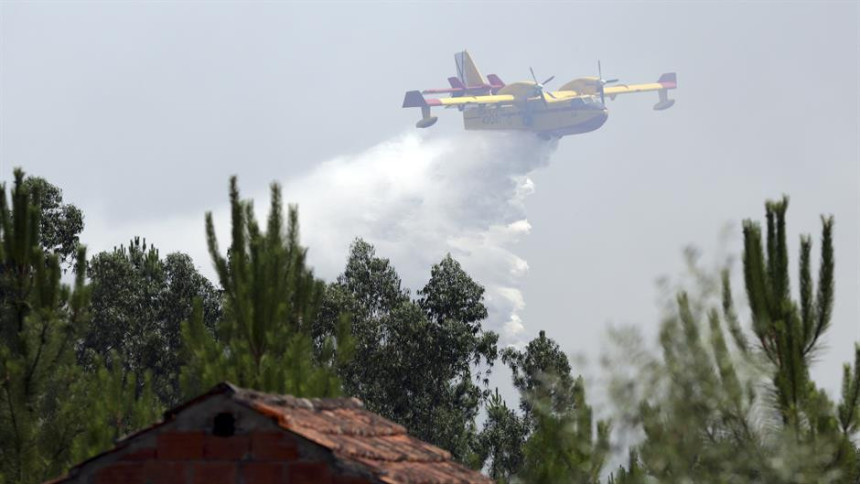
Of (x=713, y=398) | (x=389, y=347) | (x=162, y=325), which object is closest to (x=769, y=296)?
(x=713, y=398)

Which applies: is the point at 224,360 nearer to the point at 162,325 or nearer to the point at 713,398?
the point at 713,398

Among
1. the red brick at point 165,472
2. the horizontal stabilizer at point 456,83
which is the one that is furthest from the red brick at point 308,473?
the horizontal stabilizer at point 456,83

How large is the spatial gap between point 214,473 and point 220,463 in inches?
3.7

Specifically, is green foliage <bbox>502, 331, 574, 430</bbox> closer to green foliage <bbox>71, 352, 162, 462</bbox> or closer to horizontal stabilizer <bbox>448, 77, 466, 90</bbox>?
green foliage <bbox>71, 352, 162, 462</bbox>

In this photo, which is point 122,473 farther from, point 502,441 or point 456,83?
point 456,83

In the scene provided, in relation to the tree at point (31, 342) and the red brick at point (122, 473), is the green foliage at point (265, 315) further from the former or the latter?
the red brick at point (122, 473)

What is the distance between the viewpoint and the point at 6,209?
24781 millimetres

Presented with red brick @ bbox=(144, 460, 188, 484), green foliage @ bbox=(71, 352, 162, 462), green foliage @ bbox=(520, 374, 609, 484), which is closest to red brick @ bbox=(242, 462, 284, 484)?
red brick @ bbox=(144, 460, 188, 484)

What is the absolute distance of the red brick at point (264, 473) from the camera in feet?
41.2

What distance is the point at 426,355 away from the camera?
5597 centimetres

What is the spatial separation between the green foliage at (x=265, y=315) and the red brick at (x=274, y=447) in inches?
234

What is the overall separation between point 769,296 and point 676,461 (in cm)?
487

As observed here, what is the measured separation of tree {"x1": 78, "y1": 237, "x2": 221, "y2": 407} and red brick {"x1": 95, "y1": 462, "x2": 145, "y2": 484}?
45651 mm

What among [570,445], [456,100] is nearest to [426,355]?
[570,445]
